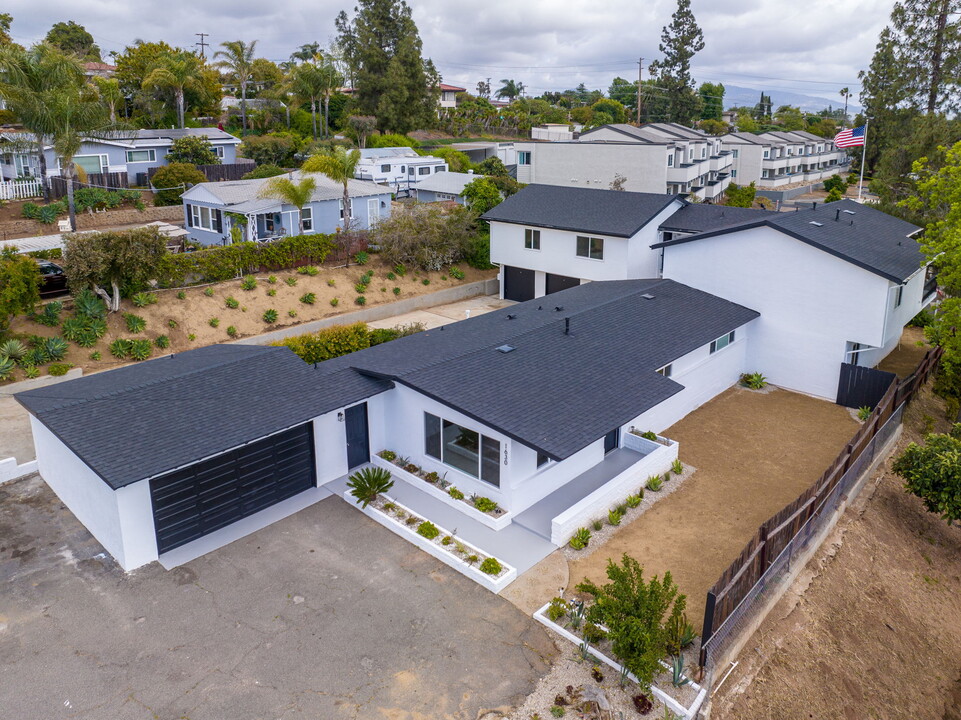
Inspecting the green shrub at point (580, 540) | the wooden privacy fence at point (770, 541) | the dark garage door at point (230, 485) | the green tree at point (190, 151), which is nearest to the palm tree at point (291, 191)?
the green tree at point (190, 151)

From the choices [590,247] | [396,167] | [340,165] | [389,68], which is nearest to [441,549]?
[590,247]

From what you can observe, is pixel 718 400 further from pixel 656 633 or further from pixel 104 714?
pixel 104 714

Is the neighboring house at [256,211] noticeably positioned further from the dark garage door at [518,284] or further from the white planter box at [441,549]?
the white planter box at [441,549]

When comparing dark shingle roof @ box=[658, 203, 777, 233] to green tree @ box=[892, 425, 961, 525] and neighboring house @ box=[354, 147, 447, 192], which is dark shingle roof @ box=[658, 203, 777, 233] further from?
neighboring house @ box=[354, 147, 447, 192]

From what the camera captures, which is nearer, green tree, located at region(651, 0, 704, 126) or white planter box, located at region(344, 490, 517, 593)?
white planter box, located at region(344, 490, 517, 593)

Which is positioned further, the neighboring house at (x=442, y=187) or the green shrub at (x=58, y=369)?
the neighboring house at (x=442, y=187)

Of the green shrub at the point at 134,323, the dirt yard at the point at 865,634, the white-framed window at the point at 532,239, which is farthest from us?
the white-framed window at the point at 532,239

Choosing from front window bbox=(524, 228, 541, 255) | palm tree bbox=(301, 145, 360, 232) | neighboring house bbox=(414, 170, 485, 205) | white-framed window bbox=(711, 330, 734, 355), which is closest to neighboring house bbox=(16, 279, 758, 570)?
white-framed window bbox=(711, 330, 734, 355)

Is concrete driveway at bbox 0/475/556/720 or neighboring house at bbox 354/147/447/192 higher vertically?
neighboring house at bbox 354/147/447/192
